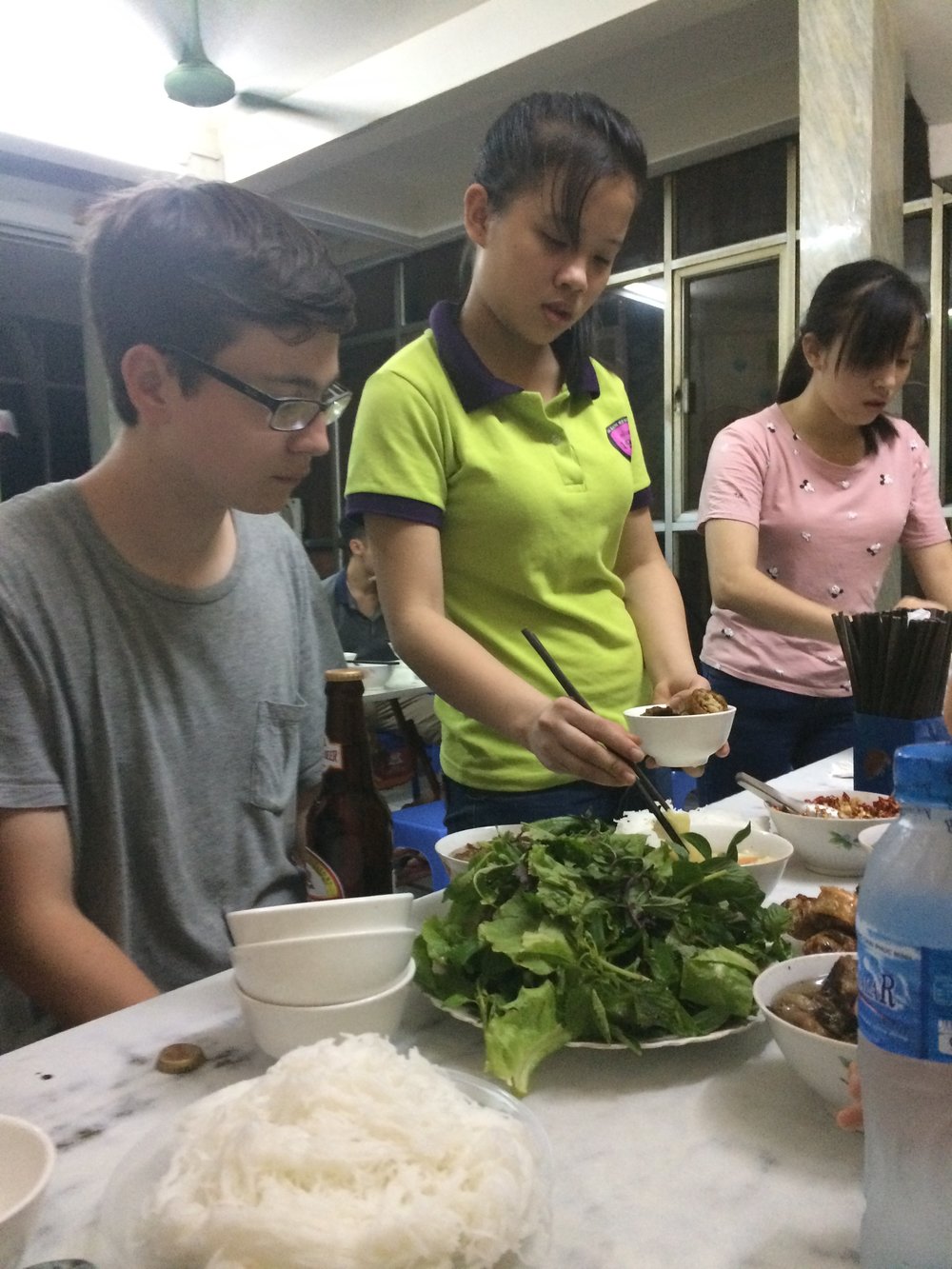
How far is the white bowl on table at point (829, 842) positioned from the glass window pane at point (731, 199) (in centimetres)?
382

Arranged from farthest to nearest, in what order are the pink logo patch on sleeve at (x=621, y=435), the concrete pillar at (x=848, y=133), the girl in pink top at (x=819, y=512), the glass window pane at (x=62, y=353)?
1. the glass window pane at (x=62, y=353)
2. the concrete pillar at (x=848, y=133)
3. the girl in pink top at (x=819, y=512)
4. the pink logo patch on sleeve at (x=621, y=435)

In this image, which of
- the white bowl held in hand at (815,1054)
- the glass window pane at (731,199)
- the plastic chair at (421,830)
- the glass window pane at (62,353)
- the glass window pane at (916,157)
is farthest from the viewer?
the glass window pane at (62,353)

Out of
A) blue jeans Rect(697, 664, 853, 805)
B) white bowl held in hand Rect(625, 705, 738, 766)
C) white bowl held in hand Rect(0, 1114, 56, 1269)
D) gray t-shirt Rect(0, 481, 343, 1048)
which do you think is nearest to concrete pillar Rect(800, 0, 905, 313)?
blue jeans Rect(697, 664, 853, 805)

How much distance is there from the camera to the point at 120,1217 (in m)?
0.54

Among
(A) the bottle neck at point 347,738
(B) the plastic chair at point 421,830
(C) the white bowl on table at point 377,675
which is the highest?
(A) the bottle neck at point 347,738

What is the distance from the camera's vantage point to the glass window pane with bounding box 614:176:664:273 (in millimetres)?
4723

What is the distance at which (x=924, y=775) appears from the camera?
0.48m

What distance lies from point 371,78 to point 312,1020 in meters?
4.63

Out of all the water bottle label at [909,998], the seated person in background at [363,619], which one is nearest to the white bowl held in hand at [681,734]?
the water bottle label at [909,998]

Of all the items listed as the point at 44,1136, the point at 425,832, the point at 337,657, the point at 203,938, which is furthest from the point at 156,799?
the point at 425,832

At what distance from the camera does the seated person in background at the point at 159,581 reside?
109 centimetres

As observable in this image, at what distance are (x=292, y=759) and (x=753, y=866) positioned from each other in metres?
0.63

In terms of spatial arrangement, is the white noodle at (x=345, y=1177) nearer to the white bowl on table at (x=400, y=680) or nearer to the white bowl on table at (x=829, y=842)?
the white bowl on table at (x=829, y=842)

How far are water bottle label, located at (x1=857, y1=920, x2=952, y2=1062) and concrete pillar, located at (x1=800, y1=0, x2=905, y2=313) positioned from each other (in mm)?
3022
